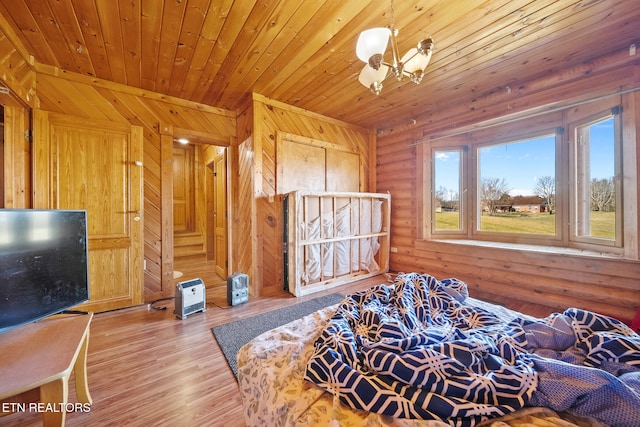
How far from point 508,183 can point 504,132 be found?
69cm

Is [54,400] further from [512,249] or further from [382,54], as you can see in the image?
[512,249]

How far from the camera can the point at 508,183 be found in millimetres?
3191

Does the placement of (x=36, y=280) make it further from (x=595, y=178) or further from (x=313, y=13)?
(x=595, y=178)

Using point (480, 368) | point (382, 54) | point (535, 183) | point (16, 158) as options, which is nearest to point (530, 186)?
point (535, 183)

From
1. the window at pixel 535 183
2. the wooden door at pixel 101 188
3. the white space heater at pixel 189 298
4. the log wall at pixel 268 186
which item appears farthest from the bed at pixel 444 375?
the wooden door at pixel 101 188

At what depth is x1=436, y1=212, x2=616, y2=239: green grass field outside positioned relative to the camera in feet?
7.86

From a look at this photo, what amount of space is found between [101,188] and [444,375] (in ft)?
11.1

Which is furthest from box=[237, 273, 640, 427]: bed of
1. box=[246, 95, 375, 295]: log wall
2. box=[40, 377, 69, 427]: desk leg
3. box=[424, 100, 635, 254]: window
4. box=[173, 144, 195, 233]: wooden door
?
box=[173, 144, 195, 233]: wooden door

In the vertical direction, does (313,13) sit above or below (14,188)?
above

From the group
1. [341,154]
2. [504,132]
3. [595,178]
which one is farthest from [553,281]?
[341,154]

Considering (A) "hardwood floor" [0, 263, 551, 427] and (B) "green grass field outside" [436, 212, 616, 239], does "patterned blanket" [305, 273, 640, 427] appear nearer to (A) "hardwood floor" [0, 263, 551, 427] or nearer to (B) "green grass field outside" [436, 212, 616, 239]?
(A) "hardwood floor" [0, 263, 551, 427]

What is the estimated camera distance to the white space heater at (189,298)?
7.91 ft

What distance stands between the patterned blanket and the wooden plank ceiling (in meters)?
2.13

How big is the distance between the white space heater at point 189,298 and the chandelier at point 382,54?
2602mm
